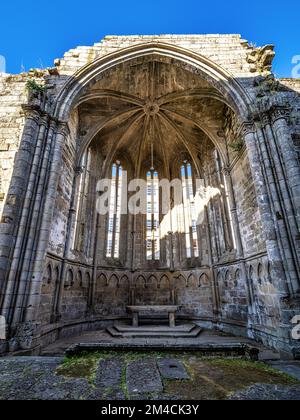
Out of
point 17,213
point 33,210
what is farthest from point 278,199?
point 17,213

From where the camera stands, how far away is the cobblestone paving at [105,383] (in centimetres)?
253

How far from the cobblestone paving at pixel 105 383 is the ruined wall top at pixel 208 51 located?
27.7 feet

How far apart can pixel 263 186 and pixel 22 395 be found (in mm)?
6441

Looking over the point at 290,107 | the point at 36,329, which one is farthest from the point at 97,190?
the point at 290,107

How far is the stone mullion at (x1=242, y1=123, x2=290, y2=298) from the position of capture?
17.0 feet

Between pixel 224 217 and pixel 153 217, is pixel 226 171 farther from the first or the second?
pixel 153 217

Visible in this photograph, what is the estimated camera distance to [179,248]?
11039 mm

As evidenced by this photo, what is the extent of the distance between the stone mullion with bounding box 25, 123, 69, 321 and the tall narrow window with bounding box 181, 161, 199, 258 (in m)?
6.33

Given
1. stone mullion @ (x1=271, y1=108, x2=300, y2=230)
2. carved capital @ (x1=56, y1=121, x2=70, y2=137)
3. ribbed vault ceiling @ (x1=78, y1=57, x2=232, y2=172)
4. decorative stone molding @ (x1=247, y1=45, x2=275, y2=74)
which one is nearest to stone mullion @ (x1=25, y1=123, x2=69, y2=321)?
carved capital @ (x1=56, y1=121, x2=70, y2=137)

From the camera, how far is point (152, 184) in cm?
1240

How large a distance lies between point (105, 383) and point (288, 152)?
644 cm

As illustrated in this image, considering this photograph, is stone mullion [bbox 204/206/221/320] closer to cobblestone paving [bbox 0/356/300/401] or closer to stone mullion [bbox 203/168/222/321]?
stone mullion [bbox 203/168/222/321]

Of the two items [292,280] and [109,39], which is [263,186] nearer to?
[292,280]

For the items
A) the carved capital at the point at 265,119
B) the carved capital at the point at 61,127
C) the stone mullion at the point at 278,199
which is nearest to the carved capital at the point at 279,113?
the carved capital at the point at 265,119
